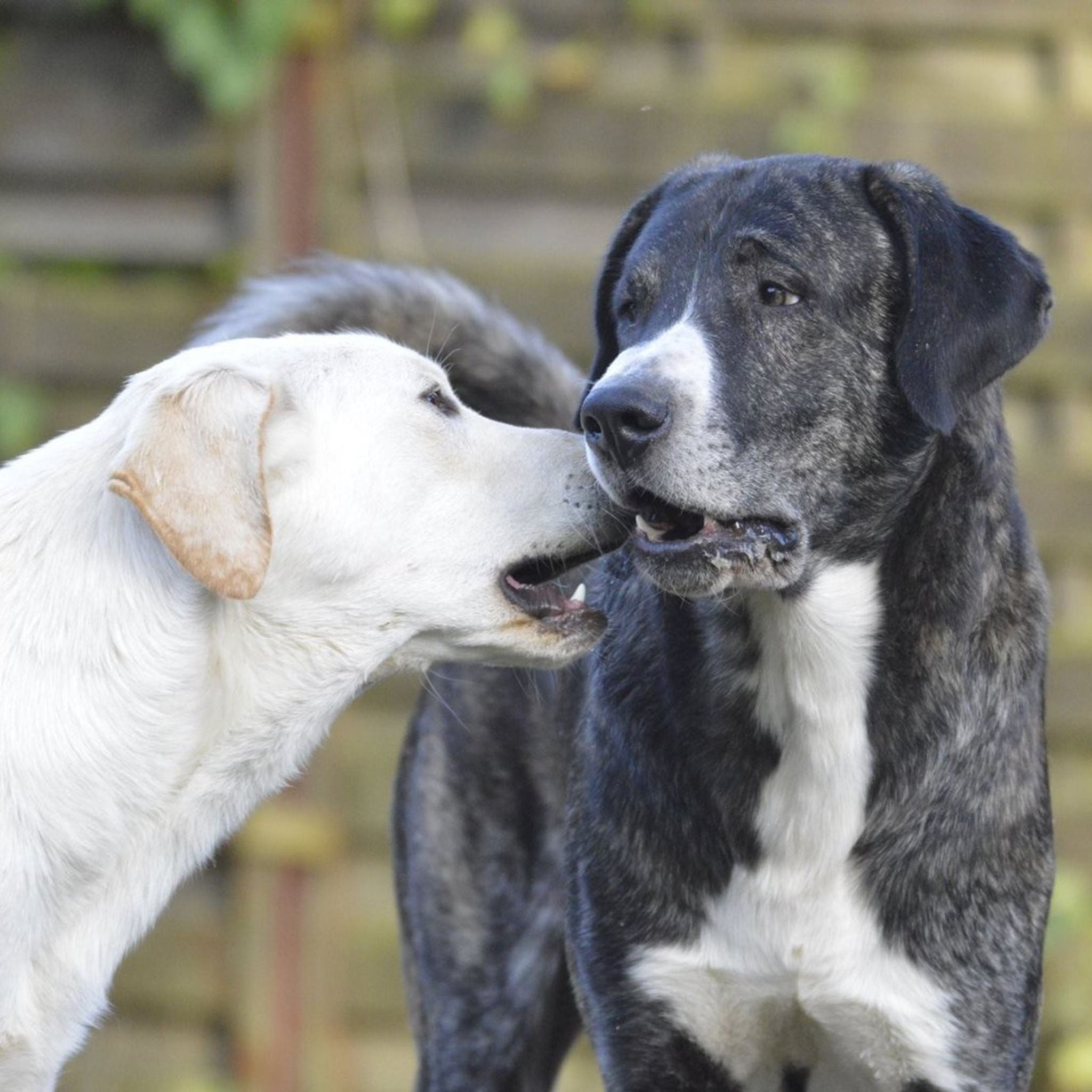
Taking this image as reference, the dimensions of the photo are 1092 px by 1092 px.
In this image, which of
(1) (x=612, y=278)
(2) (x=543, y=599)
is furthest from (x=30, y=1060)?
(1) (x=612, y=278)

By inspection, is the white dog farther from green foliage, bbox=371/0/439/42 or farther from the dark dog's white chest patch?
green foliage, bbox=371/0/439/42

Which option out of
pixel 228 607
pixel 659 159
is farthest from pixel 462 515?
pixel 659 159

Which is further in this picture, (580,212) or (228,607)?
(580,212)

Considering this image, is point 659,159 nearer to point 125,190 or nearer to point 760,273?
point 125,190

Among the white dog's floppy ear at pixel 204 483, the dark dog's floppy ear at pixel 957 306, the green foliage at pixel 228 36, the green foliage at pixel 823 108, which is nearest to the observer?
the white dog's floppy ear at pixel 204 483

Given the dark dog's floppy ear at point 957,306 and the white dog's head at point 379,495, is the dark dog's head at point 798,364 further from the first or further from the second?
the white dog's head at point 379,495

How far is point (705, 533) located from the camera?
10.5ft

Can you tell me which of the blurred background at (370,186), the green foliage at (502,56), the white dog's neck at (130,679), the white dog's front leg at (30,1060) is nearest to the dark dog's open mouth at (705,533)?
the white dog's neck at (130,679)

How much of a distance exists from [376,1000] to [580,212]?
8.62 ft

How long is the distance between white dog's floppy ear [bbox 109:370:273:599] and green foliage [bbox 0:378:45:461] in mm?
3204

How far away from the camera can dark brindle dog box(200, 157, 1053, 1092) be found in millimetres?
3168

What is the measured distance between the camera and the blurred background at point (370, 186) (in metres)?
5.69

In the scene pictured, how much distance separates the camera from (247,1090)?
594cm

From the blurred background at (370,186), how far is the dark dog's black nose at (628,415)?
2818 mm
